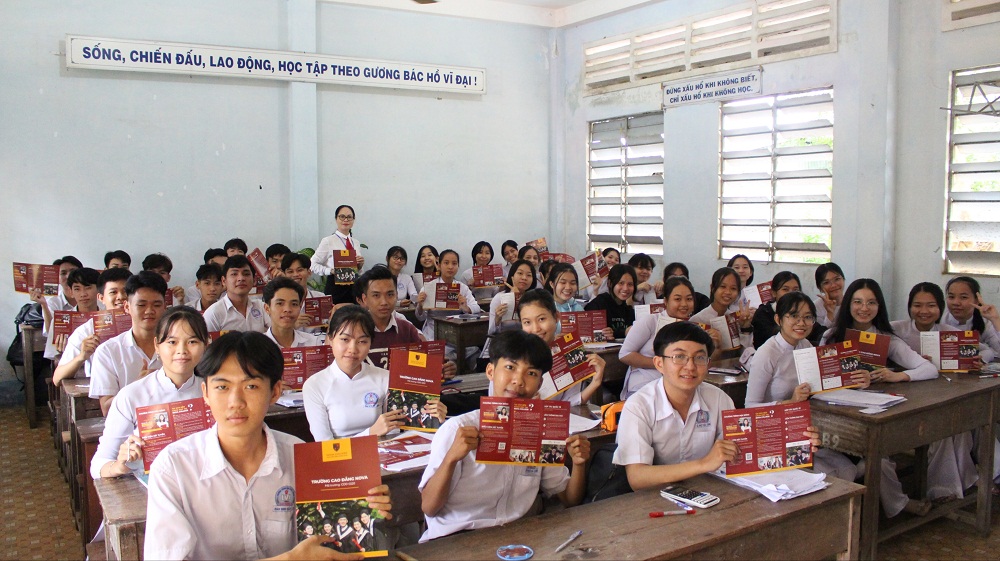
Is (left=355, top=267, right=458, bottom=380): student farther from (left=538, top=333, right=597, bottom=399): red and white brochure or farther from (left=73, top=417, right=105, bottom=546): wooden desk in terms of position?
(left=73, top=417, right=105, bottom=546): wooden desk

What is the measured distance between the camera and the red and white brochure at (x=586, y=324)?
4.50 meters

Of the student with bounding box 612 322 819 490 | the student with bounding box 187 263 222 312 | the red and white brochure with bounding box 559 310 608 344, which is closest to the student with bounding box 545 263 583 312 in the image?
the red and white brochure with bounding box 559 310 608 344

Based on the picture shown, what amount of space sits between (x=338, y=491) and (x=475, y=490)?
620mm

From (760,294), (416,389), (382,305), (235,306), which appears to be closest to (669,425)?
(416,389)

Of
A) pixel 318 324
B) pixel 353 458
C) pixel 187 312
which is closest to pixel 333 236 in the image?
pixel 318 324

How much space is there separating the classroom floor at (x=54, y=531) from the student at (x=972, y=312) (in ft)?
3.28

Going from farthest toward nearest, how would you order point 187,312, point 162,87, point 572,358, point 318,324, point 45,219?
point 162,87 → point 45,219 → point 318,324 → point 572,358 → point 187,312

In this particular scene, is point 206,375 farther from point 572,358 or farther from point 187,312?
point 572,358

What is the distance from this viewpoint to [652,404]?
102 inches

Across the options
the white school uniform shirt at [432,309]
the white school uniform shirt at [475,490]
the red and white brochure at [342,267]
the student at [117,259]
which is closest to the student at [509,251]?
the white school uniform shirt at [432,309]

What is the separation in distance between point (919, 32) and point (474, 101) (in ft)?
14.9

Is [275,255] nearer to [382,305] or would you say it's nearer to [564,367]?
[382,305]

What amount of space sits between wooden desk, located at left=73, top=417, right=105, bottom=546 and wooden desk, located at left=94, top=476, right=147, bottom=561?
822mm

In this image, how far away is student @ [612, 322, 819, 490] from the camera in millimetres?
2510
